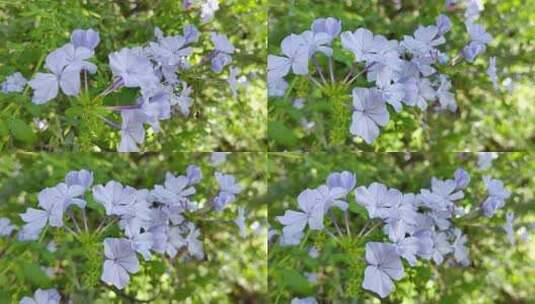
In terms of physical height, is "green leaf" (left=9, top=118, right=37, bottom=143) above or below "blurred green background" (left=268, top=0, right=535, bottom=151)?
below

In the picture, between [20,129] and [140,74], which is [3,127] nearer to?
[20,129]

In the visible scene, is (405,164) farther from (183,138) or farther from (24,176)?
(24,176)

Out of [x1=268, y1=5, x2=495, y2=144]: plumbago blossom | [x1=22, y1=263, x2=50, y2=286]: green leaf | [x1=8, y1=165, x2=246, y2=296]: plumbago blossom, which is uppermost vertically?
[x1=268, y1=5, x2=495, y2=144]: plumbago blossom

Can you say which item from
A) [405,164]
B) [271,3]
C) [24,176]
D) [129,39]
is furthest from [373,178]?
[24,176]

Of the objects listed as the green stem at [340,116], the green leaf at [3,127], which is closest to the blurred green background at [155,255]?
the green leaf at [3,127]

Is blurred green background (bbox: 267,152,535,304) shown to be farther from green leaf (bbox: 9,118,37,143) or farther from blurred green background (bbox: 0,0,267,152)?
green leaf (bbox: 9,118,37,143)

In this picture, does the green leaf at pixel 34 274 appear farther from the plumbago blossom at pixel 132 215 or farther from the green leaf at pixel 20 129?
the green leaf at pixel 20 129

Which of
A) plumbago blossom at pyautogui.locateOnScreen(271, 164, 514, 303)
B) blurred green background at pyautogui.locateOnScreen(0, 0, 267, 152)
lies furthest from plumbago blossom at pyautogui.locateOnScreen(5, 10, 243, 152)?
plumbago blossom at pyautogui.locateOnScreen(271, 164, 514, 303)
